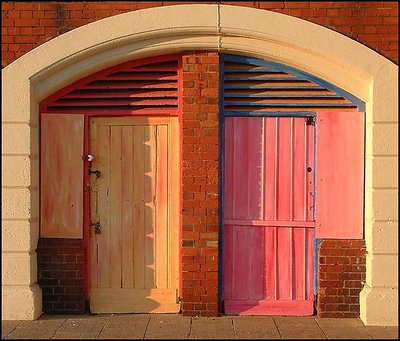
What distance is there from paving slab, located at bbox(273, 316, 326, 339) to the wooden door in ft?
3.69

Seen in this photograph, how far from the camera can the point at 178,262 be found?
7164mm

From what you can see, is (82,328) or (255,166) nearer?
(82,328)

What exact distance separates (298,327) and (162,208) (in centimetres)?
185

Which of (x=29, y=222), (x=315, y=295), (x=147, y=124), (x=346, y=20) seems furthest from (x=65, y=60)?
(x=315, y=295)

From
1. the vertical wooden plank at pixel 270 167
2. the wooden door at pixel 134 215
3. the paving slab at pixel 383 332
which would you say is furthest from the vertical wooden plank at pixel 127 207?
the paving slab at pixel 383 332

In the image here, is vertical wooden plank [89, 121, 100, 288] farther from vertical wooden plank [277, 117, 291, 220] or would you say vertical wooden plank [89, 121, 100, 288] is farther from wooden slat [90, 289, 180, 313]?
vertical wooden plank [277, 117, 291, 220]

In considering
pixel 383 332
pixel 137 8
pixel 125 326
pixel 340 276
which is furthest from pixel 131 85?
pixel 383 332

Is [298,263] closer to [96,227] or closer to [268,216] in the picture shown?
[268,216]

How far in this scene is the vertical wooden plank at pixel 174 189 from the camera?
715cm

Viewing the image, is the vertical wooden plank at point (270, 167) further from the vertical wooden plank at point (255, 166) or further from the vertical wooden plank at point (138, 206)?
the vertical wooden plank at point (138, 206)

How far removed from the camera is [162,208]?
23.6ft

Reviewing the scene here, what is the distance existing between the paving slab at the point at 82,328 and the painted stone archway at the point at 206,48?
413 mm

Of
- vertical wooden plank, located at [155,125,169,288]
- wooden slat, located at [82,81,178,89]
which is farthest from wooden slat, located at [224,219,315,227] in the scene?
wooden slat, located at [82,81,178,89]

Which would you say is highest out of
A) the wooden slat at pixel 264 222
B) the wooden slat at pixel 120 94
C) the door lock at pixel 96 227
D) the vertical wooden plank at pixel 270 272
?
the wooden slat at pixel 120 94
